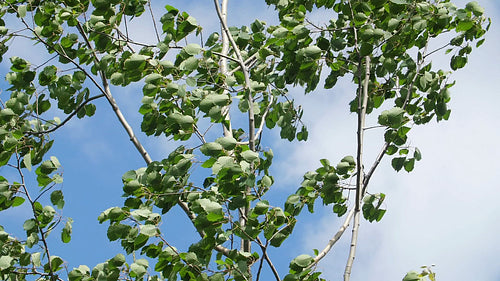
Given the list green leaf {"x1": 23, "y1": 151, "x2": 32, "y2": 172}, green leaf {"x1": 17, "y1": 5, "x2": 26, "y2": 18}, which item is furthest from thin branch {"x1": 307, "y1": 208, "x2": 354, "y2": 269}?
green leaf {"x1": 17, "y1": 5, "x2": 26, "y2": 18}

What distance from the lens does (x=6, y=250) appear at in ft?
17.2

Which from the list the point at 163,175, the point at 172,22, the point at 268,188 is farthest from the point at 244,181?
the point at 172,22

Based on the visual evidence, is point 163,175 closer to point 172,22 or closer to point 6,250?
point 172,22

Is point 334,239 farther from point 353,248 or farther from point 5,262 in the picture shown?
point 5,262

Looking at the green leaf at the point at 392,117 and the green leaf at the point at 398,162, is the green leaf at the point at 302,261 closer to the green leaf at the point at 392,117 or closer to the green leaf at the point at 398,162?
the green leaf at the point at 392,117

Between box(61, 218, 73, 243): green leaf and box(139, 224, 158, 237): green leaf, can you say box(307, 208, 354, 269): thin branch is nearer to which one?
box(139, 224, 158, 237): green leaf

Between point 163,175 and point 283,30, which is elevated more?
point 283,30

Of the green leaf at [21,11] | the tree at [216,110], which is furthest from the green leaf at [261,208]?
the green leaf at [21,11]

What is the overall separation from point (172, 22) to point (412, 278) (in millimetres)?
2687

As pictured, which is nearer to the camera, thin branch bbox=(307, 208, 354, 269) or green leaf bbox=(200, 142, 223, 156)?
green leaf bbox=(200, 142, 223, 156)

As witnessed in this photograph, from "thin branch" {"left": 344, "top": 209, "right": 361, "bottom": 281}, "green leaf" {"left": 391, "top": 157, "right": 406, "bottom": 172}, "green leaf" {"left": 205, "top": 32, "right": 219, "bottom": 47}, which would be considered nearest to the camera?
"thin branch" {"left": 344, "top": 209, "right": 361, "bottom": 281}

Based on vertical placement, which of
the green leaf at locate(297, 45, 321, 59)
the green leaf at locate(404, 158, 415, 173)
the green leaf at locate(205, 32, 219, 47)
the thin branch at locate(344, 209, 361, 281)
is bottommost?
the thin branch at locate(344, 209, 361, 281)

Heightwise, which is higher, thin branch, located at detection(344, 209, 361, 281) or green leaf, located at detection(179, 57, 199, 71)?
green leaf, located at detection(179, 57, 199, 71)

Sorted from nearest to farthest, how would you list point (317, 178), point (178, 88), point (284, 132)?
point (178, 88) → point (317, 178) → point (284, 132)
